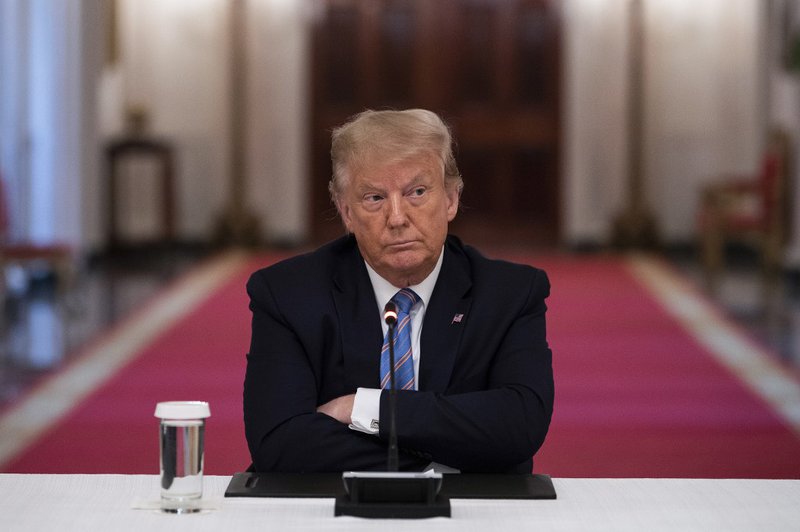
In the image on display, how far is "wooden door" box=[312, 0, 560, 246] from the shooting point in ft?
43.8

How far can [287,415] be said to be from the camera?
246 cm

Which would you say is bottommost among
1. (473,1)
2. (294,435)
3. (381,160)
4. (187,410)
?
(294,435)

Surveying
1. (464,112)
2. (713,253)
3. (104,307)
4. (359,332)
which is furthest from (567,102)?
(359,332)

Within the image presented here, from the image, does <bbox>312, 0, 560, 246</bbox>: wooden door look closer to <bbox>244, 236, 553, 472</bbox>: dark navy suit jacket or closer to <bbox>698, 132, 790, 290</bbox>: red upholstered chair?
<bbox>698, 132, 790, 290</bbox>: red upholstered chair

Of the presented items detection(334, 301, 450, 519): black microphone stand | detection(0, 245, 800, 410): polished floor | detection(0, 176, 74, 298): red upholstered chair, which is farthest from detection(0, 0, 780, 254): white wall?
detection(334, 301, 450, 519): black microphone stand

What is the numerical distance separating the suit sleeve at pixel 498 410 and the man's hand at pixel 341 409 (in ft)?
0.32

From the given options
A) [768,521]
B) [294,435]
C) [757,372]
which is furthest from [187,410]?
[757,372]

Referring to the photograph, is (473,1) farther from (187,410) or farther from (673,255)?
(187,410)

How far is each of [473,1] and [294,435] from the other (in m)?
11.4

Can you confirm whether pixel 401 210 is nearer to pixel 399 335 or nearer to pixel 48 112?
pixel 399 335

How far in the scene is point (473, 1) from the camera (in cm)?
1334

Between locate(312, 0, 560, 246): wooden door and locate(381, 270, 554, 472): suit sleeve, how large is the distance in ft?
35.3

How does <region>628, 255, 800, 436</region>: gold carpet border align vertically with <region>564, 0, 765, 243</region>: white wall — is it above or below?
below

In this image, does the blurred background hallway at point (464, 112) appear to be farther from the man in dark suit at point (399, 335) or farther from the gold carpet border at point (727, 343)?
the man in dark suit at point (399, 335)
